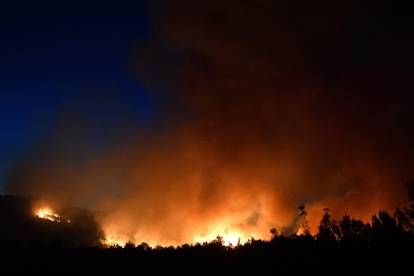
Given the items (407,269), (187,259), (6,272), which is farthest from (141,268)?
(407,269)

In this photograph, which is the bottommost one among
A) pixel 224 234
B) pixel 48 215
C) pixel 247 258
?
pixel 247 258

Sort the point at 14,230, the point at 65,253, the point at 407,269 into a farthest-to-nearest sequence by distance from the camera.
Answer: the point at 14,230, the point at 65,253, the point at 407,269

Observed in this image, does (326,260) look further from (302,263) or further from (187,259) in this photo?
(187,259)

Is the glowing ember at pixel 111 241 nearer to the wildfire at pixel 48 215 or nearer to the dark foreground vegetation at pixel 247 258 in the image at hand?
the wildfire at pixel 48 215

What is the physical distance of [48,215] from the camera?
56.6 metres

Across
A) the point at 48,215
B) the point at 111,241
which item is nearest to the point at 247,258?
the point at 111,241

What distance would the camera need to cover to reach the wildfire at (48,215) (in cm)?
5511

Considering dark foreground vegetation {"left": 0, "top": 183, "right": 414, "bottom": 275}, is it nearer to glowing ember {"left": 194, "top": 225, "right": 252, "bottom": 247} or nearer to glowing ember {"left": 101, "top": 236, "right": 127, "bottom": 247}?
glowing ember {"left": 101, "top": 236, "right": 127, "bottom": 247}

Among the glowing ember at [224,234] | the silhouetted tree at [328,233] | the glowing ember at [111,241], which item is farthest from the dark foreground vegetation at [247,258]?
the glowing ember at [224,234]

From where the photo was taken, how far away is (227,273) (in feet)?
48.2

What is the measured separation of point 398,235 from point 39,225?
4717cm

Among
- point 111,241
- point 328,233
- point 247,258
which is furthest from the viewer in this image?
point 111,241

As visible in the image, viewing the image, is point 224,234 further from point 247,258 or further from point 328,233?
point 247,258

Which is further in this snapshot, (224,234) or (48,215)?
(48,215)
